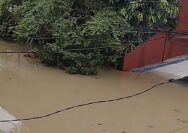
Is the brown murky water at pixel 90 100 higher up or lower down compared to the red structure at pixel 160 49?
lower down

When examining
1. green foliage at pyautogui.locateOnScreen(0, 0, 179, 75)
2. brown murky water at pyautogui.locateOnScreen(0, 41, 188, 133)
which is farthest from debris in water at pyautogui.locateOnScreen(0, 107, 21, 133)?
green foliage at pyautogui.locateOnScreen(0, 0, 179, 75)

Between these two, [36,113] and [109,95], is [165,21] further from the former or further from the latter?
[36,113]

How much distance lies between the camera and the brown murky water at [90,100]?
20.4 feet

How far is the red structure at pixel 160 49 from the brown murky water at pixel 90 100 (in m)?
0.38

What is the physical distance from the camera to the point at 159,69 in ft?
31.1

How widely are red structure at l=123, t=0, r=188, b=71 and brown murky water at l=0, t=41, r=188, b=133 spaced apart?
38 centimetres

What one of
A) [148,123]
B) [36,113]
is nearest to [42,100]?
[36,113]

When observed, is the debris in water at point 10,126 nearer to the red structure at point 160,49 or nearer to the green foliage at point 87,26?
the green foliage at point 87,26

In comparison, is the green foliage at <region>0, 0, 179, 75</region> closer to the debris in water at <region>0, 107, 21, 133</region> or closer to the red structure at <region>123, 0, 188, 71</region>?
the red structure at <region>123, 0, 188, 71</region>

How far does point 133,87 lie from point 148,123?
6.68 ft

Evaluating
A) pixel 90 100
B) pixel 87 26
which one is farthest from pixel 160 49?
pixel 90 100

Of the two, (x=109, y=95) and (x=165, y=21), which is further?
(x=165, y=21)

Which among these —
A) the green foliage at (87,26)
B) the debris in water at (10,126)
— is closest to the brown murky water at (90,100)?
the debris in water at (10,126)

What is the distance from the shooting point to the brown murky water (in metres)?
Answer: 6.20
